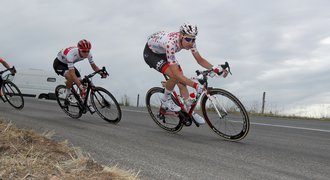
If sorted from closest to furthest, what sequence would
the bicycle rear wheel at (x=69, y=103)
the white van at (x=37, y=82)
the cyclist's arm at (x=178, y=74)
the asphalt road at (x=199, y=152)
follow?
the asphalt road at (x=199, y=152)
the cyclist's arm at (x=178, y=74)
the bicycle rear wheel at (x=69, y=103)
the white van at (x=37, y=82)

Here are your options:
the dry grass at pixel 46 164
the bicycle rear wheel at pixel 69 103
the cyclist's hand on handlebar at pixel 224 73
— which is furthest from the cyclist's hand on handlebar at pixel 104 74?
the dry grass at pixel 46 164

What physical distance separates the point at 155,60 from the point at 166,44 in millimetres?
675

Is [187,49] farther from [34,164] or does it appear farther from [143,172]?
[34,164]

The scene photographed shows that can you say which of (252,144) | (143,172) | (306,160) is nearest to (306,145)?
(252,144)

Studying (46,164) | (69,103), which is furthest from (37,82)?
(46,164)

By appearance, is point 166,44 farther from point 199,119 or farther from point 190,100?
point 199,119

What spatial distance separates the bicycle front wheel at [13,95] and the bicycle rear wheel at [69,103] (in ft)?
5.10

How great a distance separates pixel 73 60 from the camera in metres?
8.61

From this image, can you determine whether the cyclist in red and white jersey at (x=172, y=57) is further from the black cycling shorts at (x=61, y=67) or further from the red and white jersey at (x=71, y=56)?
the black cycling shorts at (x=61, y=67)

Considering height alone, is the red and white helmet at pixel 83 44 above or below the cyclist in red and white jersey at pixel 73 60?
above

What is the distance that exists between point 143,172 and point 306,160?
2.27 m

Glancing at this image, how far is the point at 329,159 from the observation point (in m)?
5.29

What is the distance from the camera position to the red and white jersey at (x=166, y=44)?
643cm

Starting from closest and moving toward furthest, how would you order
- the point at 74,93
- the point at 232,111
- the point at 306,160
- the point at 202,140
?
the point at 306,160, the point at 232,111, the point at 202,140, the point at 74,93
